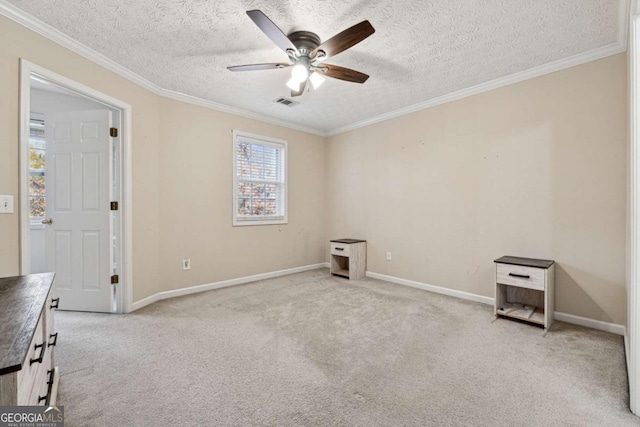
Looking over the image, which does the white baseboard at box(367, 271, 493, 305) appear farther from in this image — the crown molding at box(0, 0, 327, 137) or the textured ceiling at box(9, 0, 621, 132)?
the crown molding at box(0, 0, 327, 137)

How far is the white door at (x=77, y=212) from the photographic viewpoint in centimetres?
306

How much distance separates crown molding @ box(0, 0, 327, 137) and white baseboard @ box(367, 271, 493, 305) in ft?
9.69

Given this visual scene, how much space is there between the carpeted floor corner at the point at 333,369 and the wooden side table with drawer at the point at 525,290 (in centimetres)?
15

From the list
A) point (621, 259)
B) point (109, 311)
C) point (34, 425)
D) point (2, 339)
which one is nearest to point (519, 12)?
point (621, 259)

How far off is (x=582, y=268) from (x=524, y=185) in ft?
3.08

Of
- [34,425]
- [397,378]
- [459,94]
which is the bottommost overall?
[397,378]

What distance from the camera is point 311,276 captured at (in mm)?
4676

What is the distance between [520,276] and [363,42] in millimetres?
2591

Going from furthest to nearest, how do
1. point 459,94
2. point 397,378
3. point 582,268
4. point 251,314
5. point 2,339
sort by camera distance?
point 459,94 < point 251,314 < point 582,268 < point 397,378 < point 2,339

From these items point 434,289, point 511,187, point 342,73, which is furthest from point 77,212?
point 511,187

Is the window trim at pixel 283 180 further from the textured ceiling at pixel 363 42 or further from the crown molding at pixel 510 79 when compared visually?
the crown molding at pixel 510 79

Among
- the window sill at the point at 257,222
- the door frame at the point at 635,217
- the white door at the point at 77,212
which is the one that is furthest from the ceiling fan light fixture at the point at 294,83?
the window sill at the point at 257,222

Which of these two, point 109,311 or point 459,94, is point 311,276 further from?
point 459,94

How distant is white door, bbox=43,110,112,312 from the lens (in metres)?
3.06
